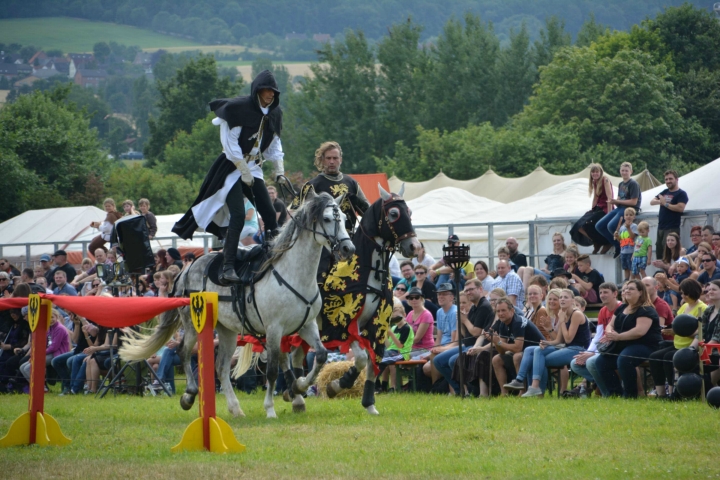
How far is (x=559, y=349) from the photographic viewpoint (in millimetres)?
12344

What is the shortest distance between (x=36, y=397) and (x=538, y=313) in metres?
6.80

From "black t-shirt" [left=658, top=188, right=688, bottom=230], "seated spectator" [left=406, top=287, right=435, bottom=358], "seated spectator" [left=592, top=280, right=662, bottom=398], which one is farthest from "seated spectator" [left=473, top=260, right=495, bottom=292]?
"seated spectator" [left=592, top=280, right=662, bottom=398]

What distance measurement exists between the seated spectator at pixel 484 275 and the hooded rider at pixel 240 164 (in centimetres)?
556

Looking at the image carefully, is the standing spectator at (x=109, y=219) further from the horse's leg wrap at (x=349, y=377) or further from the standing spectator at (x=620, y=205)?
the horse's leg wrap at (x=349, y=377)

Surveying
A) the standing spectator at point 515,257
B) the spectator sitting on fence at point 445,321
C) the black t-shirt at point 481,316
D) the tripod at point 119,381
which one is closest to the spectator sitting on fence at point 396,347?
the spectator sitting on fence at point 445,321

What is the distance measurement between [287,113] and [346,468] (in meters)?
79.6

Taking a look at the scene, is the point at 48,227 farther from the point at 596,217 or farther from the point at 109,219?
the point at 596,217

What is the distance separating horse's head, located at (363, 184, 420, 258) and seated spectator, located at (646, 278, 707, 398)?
10.3 feet

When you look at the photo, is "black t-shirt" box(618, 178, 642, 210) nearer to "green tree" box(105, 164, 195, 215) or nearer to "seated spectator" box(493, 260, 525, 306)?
"seated spectator" box(493, 260, 525, 306)

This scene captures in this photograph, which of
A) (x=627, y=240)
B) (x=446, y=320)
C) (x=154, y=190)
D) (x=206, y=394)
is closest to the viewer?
(x=206, y=394)

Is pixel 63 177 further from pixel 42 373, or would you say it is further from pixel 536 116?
pixel 42 373

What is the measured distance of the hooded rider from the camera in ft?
36.2

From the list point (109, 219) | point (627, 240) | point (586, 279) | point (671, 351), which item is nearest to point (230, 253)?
point (671, 351)

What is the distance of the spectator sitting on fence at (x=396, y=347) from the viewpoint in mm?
14242
